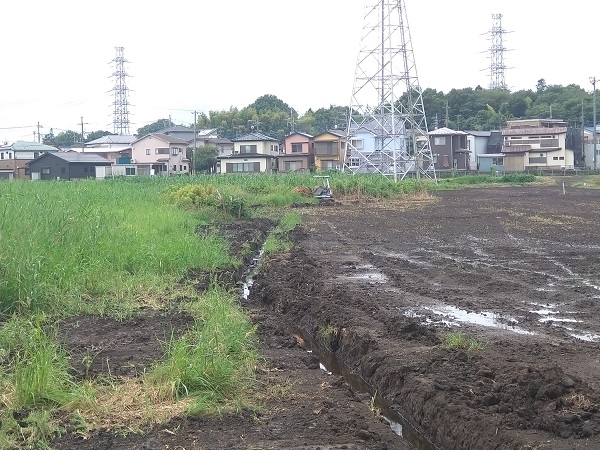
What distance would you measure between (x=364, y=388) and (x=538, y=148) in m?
74.6

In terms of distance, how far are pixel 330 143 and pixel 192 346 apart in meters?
69.4

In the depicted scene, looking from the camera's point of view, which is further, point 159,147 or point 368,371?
point 159,147

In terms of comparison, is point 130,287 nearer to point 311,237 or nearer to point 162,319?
point 162,319

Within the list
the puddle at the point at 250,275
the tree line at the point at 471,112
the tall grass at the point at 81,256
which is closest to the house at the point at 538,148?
the tree line at the point at 471,112

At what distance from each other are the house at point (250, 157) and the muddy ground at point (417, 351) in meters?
55.8

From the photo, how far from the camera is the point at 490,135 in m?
86.6

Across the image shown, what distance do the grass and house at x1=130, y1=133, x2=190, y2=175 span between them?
70382 millimetres

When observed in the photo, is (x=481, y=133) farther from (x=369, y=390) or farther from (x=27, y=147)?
(x=369, y=390)

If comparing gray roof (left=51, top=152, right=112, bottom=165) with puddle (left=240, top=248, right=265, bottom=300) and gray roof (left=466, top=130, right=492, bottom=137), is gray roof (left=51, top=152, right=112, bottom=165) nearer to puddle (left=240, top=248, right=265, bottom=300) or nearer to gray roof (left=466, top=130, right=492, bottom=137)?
gray roof (left=466, top=130, right=492, bottom=137)

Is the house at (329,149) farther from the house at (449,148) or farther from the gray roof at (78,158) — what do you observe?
the gray roof at (78,158)

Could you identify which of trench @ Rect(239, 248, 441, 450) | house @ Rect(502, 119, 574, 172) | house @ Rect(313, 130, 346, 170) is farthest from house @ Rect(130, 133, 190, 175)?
trench @ Rect(239, 248, 441, 450)

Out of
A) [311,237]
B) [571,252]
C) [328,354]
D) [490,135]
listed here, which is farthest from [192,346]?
[490,135]

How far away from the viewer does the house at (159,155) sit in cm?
7844

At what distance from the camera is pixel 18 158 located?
75.6 metres
